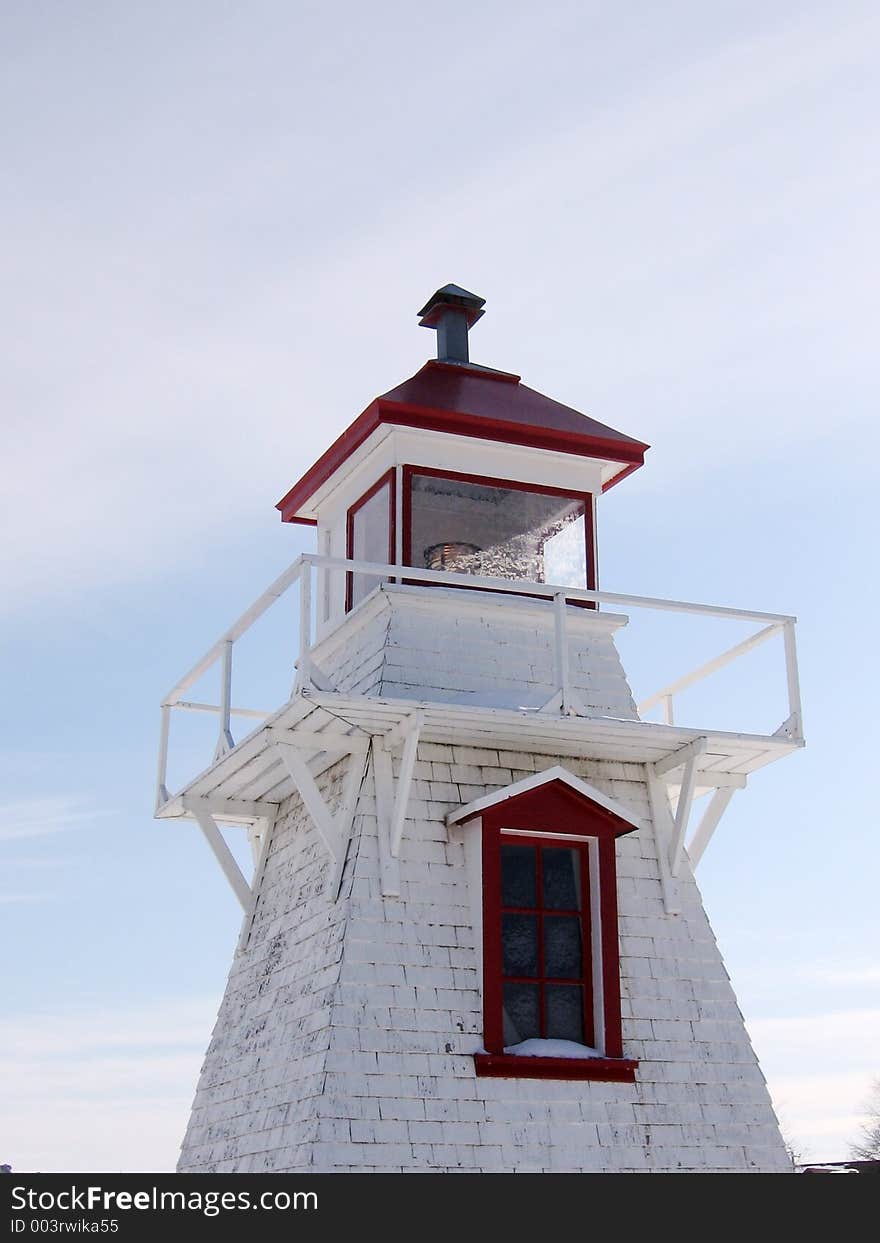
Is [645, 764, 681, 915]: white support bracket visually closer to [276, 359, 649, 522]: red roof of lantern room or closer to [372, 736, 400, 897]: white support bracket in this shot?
[372, 736, 400, 897]: white support bracket

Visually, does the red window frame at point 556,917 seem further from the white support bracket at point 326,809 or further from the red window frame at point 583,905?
the white support bracket at point 326,809

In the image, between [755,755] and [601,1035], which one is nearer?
[601,1035]

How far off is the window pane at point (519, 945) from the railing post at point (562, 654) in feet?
6.00

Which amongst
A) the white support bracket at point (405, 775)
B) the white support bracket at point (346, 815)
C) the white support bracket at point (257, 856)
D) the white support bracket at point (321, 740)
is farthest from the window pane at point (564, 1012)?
the white support bracket at point (257, 856)

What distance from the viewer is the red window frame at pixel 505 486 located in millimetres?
16094

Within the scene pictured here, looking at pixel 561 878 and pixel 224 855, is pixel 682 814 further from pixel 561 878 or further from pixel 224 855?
pixel 224 855

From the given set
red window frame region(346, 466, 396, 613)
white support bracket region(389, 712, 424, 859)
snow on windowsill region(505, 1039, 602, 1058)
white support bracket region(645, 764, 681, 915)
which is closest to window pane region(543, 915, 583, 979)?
snow on windowsill region(505, 1039, 602, 1058)

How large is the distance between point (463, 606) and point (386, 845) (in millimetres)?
2615

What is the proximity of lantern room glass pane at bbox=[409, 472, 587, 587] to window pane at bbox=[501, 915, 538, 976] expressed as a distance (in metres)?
3.44

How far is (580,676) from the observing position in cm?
1597

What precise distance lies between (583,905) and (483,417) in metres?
4.71
